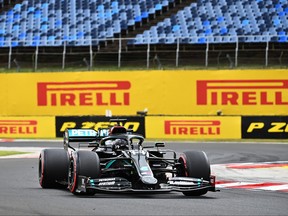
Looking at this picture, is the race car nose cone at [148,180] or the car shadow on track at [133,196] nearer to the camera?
the race car nose cone at [148,180]

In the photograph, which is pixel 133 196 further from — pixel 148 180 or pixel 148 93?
pixel 148 93

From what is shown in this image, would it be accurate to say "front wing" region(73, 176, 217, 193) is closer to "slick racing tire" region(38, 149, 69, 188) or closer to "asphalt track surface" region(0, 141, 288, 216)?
"asphalt track surface" region(0, 141, 288, 216)

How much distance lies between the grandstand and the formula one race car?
18040 mm

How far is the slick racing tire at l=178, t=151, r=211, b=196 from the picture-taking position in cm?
1178

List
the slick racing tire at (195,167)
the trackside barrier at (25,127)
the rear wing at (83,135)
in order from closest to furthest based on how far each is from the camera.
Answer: the slick racing tire at (195,167) → the rear wing at (83,135) → the trackside barrier at (25,127)

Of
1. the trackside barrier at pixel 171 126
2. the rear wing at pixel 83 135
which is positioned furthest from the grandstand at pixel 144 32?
the rear wing at pixel 83 135

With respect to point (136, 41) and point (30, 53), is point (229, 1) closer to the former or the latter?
point (136, 41)

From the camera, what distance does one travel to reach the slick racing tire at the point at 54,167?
41.2 ft

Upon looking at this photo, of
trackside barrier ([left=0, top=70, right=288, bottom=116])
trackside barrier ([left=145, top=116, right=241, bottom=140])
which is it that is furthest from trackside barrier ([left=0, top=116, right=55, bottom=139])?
trackside barrier ([left=145, top=116, right=241, bottom=140])

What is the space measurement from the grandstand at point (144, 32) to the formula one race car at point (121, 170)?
1804 cm

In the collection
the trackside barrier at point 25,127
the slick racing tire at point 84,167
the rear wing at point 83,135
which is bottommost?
the trackside barrier at point 25,127

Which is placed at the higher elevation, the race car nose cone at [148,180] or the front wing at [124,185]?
the race car nose cone at [148,180]

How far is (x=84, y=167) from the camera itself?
1114 cm

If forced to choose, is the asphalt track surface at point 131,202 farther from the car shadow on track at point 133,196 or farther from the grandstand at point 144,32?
the grandstand at point 144,32
